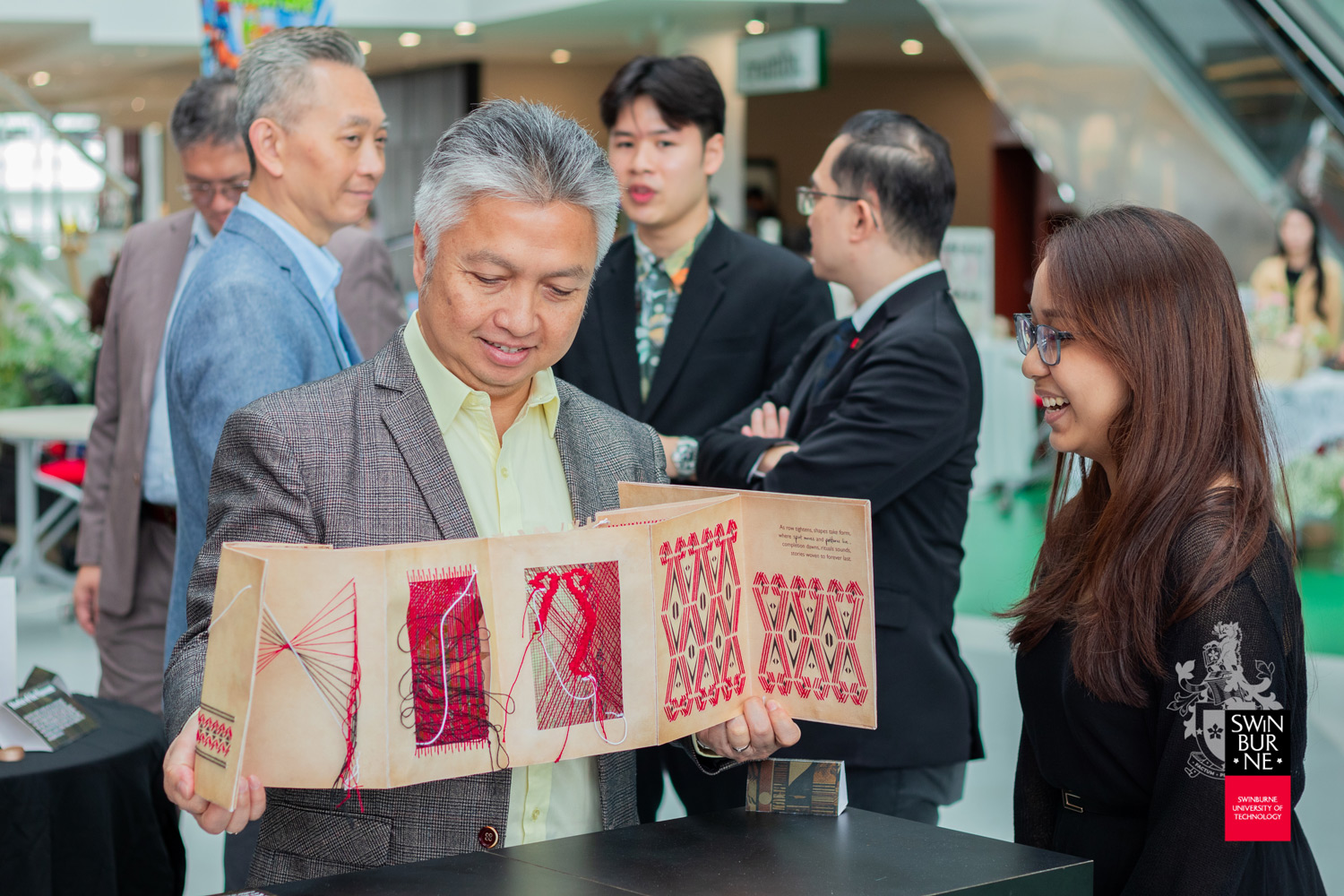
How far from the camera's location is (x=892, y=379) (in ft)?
7.84

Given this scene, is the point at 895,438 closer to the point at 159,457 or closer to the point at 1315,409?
the point at 159,457

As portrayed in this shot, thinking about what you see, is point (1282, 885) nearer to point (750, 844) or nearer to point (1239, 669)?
point (1239, 669)

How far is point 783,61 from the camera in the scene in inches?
422

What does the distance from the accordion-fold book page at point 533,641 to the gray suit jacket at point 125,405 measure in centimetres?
166

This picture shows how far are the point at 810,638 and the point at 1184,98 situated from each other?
298 inches

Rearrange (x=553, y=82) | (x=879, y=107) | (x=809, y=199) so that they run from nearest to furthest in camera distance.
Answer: (x=809, y=199) → (x=553, y=82) → (x=879, y=107)

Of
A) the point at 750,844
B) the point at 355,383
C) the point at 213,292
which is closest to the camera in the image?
the point at 750,844

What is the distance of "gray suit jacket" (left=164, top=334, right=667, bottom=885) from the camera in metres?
1.50

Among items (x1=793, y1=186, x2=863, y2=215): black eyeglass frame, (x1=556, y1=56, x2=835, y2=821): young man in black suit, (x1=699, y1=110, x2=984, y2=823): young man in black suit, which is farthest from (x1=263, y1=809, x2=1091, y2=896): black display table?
(x1=793, y1=186, x2=863, y2=215): black eyeglass frame

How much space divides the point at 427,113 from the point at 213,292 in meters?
14.8

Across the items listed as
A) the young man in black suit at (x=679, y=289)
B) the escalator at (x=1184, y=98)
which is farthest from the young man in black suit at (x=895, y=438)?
the escalator at (x=1184, y=98)

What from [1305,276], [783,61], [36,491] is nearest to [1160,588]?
[36,491]

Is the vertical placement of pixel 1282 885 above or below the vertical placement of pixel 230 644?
below

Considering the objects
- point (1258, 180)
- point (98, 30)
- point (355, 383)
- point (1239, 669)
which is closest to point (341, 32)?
point (355, 383)
